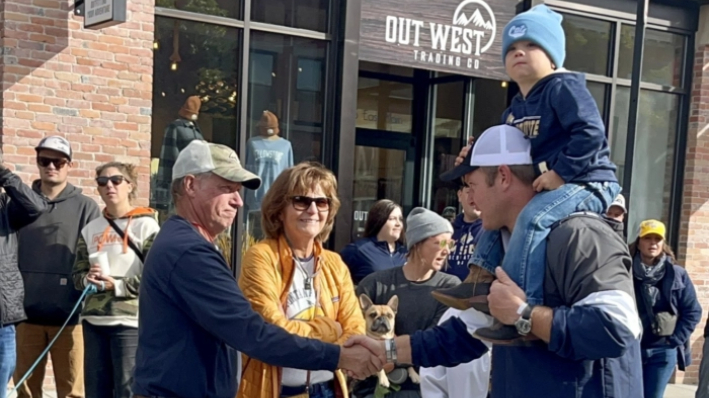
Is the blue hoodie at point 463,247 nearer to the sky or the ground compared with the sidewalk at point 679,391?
nearer to the sky

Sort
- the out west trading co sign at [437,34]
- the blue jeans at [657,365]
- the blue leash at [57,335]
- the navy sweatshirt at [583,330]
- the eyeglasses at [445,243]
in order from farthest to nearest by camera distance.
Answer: the out west trading co sign at [437,34] < the blue jeans at [657,365] < the blue leash at [57,335] < the eyeglasses at [445,243] < the navy sweatshirt at [583,330]

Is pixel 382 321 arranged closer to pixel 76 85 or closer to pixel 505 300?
A: pixel 505 300

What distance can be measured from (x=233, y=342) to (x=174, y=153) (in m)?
5.49

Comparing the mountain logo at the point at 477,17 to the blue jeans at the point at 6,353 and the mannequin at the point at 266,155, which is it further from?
the blue jeans at the point at 6,353

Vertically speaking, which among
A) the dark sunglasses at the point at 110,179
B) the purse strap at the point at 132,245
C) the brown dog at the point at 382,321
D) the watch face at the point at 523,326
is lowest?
the brown dog at the point at 382,321

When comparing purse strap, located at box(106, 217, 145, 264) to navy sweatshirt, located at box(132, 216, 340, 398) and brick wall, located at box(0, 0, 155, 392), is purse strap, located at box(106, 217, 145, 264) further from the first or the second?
navy sweatshirt, located at box(132, 216, 340, 398)

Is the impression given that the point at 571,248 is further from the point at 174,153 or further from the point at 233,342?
the point at 174,153

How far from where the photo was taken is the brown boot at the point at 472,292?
9.34 feet

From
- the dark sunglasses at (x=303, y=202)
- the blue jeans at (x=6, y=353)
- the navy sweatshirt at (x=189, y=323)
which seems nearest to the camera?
the navy sweatshirt at (x=189, y=323)

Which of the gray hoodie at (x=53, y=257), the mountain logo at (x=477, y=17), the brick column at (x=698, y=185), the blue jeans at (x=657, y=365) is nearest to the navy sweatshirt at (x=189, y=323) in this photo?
the gray hoodie at (x=53, y=257)

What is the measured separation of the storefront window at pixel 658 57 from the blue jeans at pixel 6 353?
332 inches

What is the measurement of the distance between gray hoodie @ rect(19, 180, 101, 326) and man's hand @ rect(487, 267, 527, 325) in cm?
451

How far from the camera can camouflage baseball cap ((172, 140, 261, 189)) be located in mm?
3580

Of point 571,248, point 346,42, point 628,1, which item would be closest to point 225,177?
point 571,248
